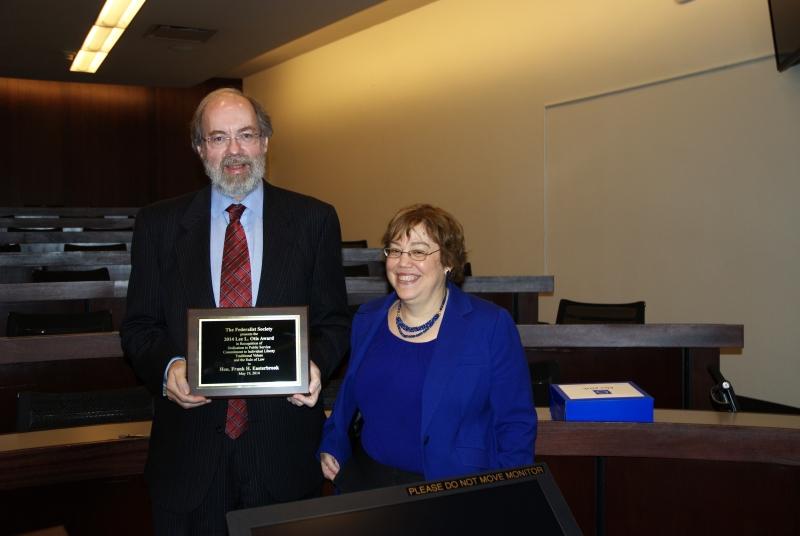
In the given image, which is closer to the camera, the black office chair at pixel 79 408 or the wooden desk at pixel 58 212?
the black office chair at pixel 79 408

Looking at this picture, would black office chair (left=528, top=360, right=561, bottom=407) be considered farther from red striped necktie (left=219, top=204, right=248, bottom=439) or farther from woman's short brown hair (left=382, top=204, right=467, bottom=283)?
red striped necktie (left=219, top=204, right=248, bottom=439)

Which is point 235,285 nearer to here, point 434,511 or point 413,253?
point 413,253

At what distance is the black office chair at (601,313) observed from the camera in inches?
190

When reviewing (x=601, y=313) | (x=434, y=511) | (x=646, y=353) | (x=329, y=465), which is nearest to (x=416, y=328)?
(x=329, y=465)

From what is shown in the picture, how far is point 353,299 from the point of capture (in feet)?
15.4

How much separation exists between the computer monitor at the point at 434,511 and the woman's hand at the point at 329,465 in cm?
106

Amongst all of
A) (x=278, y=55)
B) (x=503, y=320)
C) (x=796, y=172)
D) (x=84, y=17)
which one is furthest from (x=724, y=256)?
(x=278, y=55)

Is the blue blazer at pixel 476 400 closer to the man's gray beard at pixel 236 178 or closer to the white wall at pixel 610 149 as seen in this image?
the man's gray beard at pixel 236 178

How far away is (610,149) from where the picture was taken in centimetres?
745

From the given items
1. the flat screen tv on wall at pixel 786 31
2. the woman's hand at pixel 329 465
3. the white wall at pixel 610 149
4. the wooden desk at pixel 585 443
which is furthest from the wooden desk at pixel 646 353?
the white wall at pixel 610 149

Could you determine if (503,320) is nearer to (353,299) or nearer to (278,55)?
(353,299)

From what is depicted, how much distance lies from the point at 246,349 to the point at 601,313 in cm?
366

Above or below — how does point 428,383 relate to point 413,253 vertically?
below

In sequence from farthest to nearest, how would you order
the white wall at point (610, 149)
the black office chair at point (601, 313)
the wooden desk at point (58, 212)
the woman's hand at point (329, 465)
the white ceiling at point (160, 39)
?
1. the wooden desk at point (58, 212)
2. the white ceiling at point (160, 39)
3. the white wall at point (610, 149)
4. the black office chair at point (601, 313)
5. the woman's hand at point (329, 465)
